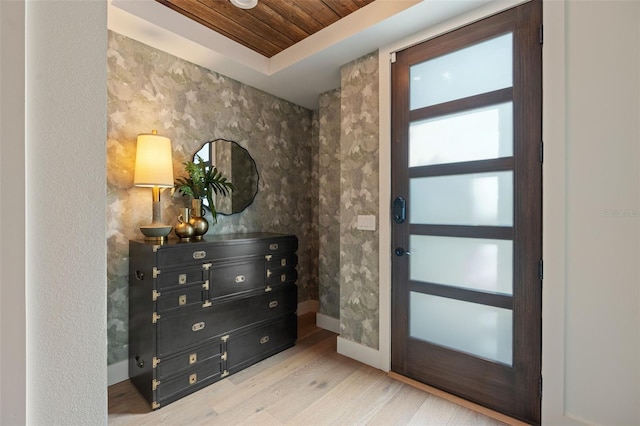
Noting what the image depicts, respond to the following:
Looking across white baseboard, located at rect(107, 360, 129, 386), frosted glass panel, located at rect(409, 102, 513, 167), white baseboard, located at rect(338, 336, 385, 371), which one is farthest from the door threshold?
white baseboard, located at rect(107, 360, 129, 386)

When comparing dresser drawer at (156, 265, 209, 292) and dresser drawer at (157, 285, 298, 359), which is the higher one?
dresser drawer at (156, 265, 209, 292)

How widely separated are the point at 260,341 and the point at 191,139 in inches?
71.4

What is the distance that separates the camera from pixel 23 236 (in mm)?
585

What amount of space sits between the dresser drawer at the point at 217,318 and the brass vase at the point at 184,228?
57cm

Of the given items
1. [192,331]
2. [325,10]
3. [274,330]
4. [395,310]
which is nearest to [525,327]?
[395,310]

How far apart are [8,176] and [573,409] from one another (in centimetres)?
241

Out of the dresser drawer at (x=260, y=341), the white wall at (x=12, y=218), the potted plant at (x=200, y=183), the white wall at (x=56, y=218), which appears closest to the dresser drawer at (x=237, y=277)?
the dresser drawer at (x=260, y=341)

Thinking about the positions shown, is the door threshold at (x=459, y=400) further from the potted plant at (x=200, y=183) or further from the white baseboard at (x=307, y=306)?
the potted plant at (x=200, y=183)

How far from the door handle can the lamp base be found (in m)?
1.69

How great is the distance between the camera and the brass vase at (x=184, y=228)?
216 centimetres

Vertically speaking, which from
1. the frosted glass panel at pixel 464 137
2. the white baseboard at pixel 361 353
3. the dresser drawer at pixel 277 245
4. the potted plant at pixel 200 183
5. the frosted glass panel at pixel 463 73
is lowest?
the white baseboard at pixel 361 353

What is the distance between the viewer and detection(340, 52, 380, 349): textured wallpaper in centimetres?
228

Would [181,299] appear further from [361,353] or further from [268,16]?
[268,16]

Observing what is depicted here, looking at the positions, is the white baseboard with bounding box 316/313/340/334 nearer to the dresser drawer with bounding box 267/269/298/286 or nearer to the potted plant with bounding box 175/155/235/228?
the dresser drawer with bounding box 267/269/298/286
